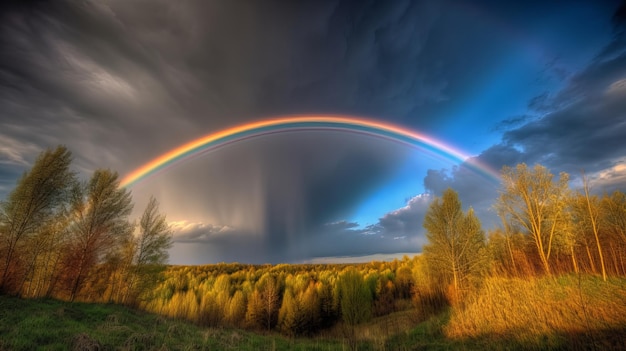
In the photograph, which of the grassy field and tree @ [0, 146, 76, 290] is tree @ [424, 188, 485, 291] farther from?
tree @ [0, 146, 76, 290]

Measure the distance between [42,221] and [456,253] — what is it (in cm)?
3980

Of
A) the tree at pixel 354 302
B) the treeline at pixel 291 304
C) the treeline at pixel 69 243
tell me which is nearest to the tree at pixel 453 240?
the treeline at pixel 291 304

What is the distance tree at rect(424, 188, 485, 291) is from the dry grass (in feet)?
54.0

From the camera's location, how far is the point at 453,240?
32.1 meters

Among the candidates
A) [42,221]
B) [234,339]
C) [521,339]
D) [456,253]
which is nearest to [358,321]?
[456,253]

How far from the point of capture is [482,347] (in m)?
11.0

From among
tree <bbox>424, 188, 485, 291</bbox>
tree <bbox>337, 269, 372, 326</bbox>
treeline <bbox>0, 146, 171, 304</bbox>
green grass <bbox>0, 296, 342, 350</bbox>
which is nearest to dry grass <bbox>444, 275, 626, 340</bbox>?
green grass <bbox>0, 296, 342, 350</bbox>

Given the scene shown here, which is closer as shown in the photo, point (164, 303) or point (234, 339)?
point (234, 339)

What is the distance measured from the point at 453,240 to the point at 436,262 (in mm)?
3873

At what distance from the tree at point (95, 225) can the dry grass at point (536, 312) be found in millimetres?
28686

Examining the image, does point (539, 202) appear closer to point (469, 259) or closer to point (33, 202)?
point (469, 259)

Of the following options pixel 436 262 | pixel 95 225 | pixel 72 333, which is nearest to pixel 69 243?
pixel 95 225

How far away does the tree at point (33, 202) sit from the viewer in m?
16.7

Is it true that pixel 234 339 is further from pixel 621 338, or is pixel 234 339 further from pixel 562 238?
pixel 562 238
